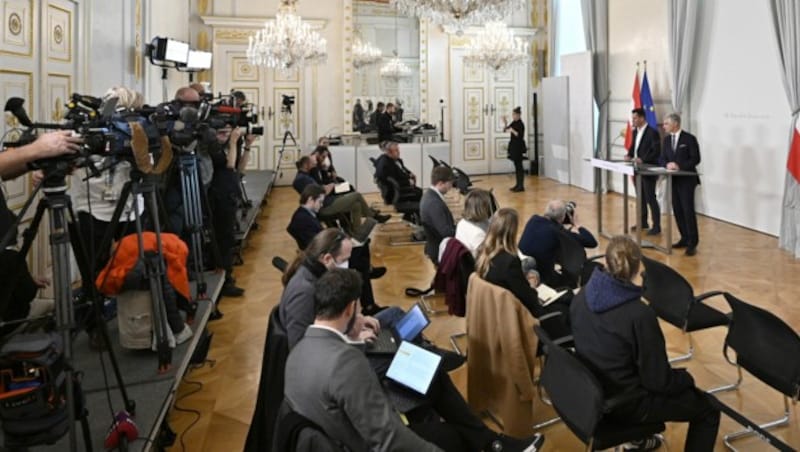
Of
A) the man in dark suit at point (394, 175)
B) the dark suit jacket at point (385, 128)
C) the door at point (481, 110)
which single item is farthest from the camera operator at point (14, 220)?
the door at point (481, 110)

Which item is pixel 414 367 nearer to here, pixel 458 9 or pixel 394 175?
pixel 458 9

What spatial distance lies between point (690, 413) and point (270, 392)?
179cm

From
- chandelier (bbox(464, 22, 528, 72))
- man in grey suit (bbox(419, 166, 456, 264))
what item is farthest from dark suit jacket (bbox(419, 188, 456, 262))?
chandelier (bbox(464, 22, 528, 72))

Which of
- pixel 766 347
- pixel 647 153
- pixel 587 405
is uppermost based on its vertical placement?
pixel 647 153

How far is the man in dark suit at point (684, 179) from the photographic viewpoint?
681cm

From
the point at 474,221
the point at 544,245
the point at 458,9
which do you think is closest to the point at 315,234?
the point at 474,221

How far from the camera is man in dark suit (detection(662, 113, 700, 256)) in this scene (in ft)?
22.4

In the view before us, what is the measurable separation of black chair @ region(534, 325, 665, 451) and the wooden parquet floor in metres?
0.59

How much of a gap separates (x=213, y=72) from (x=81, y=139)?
1145cm

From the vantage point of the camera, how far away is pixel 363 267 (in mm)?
4867

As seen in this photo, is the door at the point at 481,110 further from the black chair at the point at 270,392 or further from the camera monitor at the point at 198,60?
the black chair at the point at 270,392

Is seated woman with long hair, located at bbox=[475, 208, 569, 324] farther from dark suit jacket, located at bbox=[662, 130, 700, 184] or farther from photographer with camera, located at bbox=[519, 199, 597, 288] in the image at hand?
dark suit jacket, located at bbox=[662, 130, 700, 184]

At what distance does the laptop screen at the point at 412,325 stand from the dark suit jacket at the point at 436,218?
2247mm

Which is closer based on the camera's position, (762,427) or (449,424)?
(449,424)
